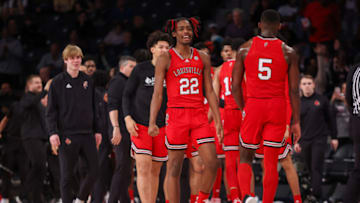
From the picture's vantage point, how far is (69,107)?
8.59 meters

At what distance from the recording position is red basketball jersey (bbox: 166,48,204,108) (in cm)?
740

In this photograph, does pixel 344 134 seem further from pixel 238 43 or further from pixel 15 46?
pixel 15 46

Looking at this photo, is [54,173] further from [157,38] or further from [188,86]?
[188,86]

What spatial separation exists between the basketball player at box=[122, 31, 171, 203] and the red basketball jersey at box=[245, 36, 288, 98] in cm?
141

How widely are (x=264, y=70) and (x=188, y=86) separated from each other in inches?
33.7

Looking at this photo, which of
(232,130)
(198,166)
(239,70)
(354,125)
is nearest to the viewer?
(239,70)

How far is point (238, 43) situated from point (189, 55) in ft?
7.63

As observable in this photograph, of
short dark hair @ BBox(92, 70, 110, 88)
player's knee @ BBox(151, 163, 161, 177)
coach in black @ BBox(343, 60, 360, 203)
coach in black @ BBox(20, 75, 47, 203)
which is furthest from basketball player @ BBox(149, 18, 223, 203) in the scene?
coach in black @ BBox(20, 75, 47, 203)

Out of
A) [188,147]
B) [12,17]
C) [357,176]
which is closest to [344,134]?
[357,176]

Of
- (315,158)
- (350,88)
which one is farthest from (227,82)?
(315,158)

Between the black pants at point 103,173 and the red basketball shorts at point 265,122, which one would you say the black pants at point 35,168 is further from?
the red basketball shorts at point 265,122

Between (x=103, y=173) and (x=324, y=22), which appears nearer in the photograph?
(x=103, y=173)

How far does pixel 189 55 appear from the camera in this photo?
7488 mm

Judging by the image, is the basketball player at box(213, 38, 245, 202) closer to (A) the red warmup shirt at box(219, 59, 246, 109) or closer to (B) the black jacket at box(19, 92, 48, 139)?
(A) the red warmup shirt at box(219, 59, 246, 109)
